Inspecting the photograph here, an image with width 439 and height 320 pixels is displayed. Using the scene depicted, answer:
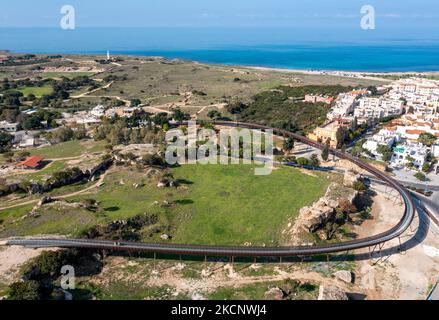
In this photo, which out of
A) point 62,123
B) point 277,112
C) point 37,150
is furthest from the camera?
point 277,112

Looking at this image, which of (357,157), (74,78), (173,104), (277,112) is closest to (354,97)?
(277,112)

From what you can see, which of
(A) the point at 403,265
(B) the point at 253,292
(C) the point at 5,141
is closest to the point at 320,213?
(A) the point at 403,265

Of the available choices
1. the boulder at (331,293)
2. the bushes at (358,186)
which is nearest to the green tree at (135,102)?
the bushes at (358,186)

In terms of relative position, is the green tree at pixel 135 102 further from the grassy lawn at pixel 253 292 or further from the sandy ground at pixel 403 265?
the grassy lawn at pixel 253 292

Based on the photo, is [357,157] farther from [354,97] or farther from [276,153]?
[354,97]

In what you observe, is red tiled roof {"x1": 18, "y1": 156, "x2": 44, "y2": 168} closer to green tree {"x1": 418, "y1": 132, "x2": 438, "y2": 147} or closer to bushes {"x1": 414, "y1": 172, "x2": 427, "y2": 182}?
→ bushes {"x1": 414, "y1": 172, "x2": 427, "y2": 182}

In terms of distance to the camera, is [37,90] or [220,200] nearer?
[220,200]

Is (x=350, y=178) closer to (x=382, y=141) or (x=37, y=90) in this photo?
(x=382, y=141)
